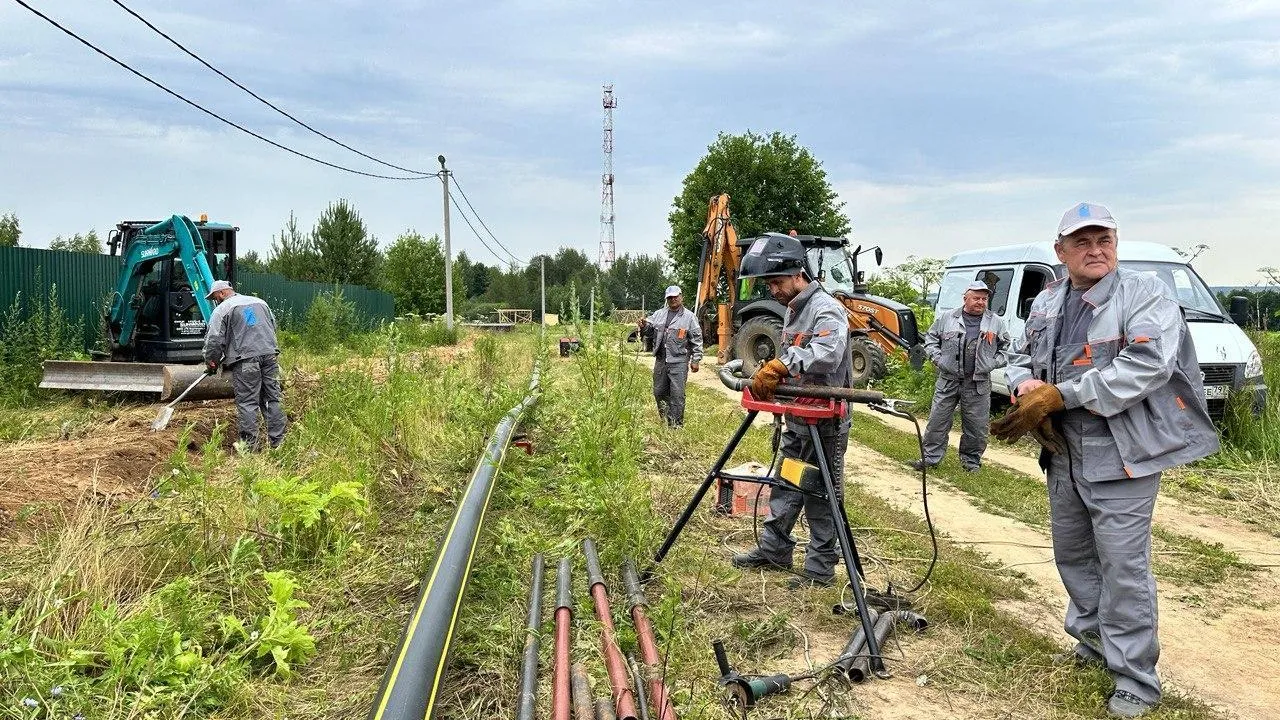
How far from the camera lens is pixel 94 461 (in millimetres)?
6633

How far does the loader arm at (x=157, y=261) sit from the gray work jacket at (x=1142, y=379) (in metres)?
9.56

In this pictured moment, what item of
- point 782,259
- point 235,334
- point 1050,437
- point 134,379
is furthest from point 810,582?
point 134,379

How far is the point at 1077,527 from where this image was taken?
3.52 m

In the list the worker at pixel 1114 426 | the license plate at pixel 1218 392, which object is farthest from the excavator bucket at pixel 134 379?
the license plate at pixel 1218 392

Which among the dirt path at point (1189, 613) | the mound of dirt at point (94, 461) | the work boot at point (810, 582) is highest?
the mound of dirt at point (94, 461)

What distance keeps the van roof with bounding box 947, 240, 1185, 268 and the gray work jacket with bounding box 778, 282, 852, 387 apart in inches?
236

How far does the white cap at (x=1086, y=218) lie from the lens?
3.34m

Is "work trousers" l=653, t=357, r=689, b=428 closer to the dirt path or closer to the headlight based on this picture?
the dirt path

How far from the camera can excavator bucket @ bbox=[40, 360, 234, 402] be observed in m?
9.77

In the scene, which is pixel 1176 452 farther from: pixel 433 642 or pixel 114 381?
pixel 114 381

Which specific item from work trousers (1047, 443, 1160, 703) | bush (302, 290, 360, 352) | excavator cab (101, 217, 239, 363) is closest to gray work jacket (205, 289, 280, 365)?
excavator cab (101, 217, 239, 363)

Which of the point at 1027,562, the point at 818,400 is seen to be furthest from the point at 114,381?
the point at 1027,562

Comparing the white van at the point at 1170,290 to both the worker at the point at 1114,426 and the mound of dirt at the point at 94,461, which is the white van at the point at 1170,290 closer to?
the worker at the point at 1114,426

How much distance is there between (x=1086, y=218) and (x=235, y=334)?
25.4 feet
